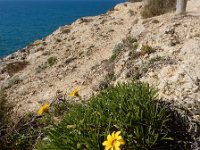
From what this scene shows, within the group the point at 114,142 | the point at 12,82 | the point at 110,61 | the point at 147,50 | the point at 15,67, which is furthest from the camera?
the point at 15,67

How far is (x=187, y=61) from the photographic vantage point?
920 cm

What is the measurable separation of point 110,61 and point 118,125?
23.2 ft

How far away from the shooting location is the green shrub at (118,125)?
5.99 metres

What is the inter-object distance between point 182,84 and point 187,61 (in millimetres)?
896

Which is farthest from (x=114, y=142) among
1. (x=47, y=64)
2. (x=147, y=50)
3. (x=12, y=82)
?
(x=47, y=64)

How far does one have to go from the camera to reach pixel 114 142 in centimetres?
561

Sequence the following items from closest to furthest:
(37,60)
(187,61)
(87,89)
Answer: (187,61), (87,89), (37,60)

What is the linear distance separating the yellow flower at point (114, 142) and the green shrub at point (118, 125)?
251mm

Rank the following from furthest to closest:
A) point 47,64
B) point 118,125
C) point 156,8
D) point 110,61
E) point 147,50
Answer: point 156,8 → point 47,64 → point 110,61 → point 147,50 → point 118,125

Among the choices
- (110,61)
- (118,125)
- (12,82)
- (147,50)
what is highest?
(12,82)

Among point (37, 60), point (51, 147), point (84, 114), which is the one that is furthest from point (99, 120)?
point (37, 60)

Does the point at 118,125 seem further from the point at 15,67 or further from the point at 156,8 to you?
the point at 156,8

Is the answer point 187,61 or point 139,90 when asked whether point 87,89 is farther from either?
point 139,90

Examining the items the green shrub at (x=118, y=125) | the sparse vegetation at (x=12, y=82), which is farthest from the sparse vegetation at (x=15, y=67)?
the green shrub at (x=118, y=125)
